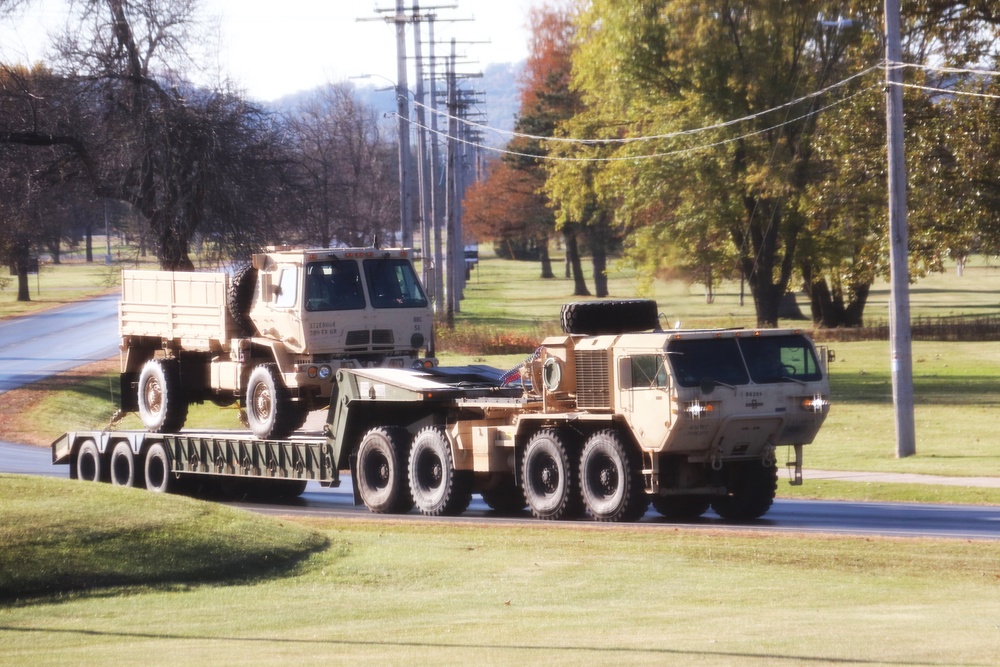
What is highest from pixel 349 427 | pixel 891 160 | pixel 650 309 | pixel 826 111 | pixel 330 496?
pixel 826 111

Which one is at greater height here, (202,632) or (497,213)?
(497,213)

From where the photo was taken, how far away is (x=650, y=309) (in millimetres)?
20203

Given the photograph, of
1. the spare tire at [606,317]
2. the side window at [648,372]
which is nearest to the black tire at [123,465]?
the spare tire at [606,317]

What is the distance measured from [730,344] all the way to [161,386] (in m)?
10.4

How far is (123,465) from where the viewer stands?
2534cm

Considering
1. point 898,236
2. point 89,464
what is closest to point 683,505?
point 898,236

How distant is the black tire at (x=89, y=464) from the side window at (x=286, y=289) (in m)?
5.79

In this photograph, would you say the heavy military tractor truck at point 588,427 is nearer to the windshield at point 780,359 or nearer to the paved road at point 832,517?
the windshield at point 780,359

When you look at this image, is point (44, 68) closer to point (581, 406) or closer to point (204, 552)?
point (581, 406)

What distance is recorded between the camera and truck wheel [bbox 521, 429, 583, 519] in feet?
63.6

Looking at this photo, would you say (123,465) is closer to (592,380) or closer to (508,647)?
(592,380)

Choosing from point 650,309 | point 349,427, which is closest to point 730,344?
point 650,309

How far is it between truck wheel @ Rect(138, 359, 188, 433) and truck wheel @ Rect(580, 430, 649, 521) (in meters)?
8.15

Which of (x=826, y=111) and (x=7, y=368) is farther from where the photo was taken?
(x=7, y=368)
